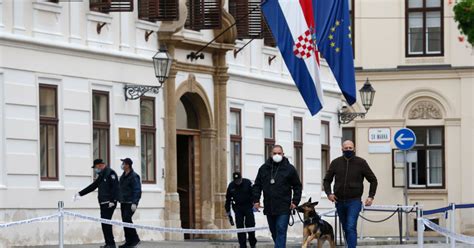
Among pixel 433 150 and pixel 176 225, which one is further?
pixel 433 150

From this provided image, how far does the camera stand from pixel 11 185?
31.8 m

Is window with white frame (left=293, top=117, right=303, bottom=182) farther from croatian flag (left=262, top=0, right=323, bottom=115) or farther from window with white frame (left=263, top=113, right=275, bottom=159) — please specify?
croatian flag (left=262, top=0, right=323, bottom=115)

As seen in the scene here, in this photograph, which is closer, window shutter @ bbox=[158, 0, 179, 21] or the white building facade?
the white building facade

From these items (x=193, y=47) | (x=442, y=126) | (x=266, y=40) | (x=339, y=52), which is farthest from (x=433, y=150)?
(x=339, y=52)

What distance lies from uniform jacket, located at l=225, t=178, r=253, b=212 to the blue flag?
10.6 feet

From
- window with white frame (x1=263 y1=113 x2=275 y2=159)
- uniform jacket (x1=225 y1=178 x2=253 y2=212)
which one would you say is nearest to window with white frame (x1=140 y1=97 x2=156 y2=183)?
uniform jacket (x1=225 y1=178 x2=253 y2=212)

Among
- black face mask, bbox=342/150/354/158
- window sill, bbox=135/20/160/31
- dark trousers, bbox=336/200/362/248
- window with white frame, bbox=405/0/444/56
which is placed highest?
window with white frame, bbox=405/0/444/56

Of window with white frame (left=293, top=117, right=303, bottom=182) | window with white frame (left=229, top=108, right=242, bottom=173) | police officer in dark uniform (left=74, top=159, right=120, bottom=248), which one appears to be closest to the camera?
police officer in dark uniform (left=74, top=159, right=120, bottom=248)

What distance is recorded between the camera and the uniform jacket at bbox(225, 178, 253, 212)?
34281 mm

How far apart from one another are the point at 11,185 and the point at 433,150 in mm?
26876

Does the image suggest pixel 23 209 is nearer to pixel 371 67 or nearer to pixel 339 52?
pixel 339 52

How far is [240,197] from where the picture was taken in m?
34.3

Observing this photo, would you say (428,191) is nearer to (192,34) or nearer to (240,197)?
(192,34)

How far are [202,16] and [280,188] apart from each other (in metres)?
11.1
